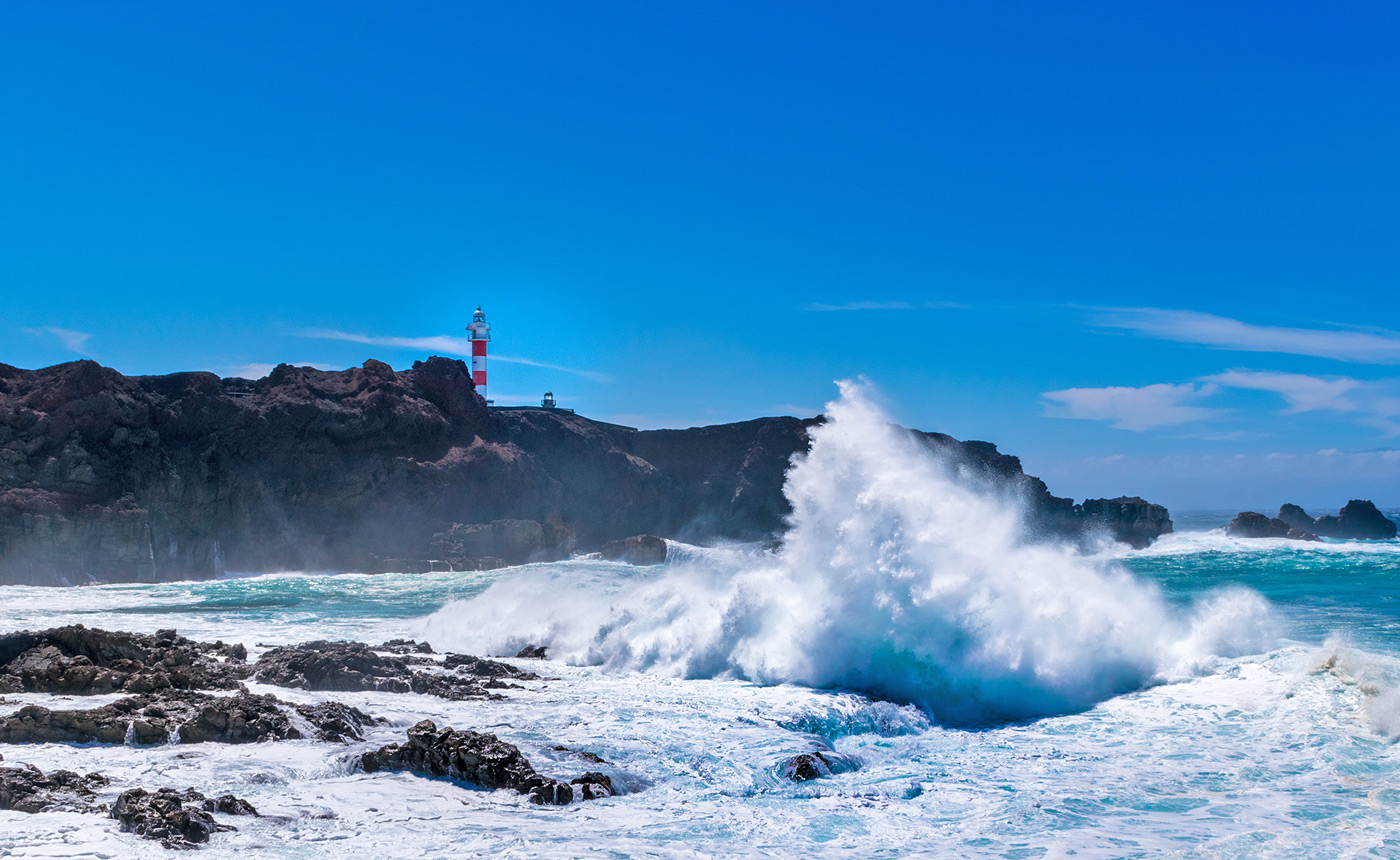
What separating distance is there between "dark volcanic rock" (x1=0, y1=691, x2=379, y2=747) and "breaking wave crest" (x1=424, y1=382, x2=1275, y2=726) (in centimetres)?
546

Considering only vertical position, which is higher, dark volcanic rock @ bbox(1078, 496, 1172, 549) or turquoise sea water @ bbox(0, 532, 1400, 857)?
dark volcanic rock @ bbox(1078, 496, 1172, 549)

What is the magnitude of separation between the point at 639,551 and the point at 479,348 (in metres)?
20.0

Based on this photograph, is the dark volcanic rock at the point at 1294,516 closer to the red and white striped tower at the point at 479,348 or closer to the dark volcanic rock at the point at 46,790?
the red and white striped tower at the point at 479,348

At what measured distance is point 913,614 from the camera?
39.8 feet

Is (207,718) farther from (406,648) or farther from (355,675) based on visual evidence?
A: (406,648)

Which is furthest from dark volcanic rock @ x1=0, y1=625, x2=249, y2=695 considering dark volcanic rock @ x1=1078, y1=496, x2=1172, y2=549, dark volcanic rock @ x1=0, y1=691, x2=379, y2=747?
dark volcanic rock @ x1=1078, y1=496, x2=1172, y2=549

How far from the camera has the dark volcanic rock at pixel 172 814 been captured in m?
5.78

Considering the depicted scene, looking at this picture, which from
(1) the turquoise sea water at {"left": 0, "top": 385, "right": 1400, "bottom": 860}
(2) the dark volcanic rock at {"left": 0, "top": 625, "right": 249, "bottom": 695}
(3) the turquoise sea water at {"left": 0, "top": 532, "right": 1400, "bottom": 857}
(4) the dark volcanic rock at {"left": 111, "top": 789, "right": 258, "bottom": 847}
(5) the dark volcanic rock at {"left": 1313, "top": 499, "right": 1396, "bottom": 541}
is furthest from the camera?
(5) the dark volcanic rock at {"left": 1313, "top": 499, "right": 1396, "bottom": 541}

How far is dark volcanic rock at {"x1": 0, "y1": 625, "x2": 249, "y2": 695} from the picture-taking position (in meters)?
10.1

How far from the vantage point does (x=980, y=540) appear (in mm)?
13367

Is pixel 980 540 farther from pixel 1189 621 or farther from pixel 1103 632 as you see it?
pixel 1189 621

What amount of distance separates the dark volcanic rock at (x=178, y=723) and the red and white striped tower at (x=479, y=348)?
175 feet

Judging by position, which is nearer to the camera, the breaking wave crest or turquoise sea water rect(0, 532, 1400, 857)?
turquoise sea water rect(0, 532, 1400, 857)

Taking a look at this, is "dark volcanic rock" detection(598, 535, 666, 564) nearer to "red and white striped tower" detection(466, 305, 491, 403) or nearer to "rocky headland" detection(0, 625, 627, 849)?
"red and white striped tower" detection(466, 305, 491, 403)
